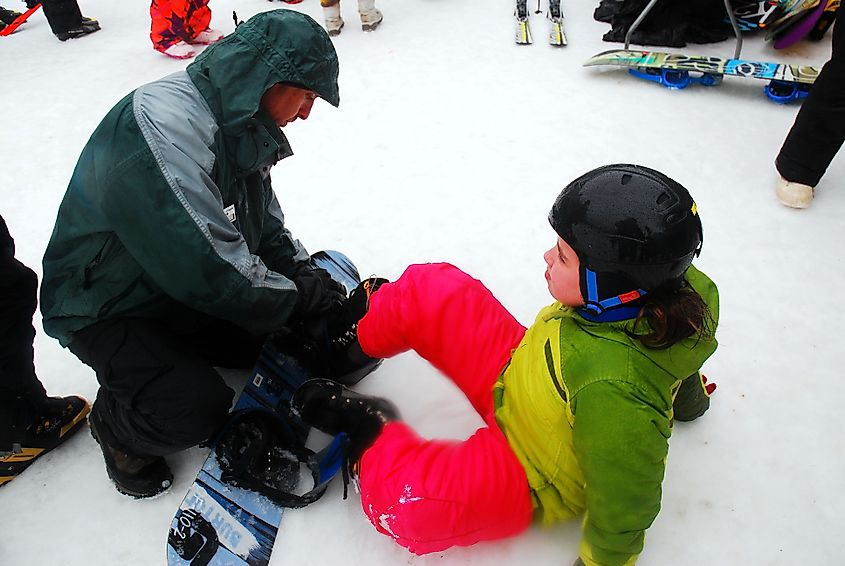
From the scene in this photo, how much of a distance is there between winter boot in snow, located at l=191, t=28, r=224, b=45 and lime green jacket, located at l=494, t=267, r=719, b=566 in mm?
3920

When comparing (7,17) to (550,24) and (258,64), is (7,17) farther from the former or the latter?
(258,64)

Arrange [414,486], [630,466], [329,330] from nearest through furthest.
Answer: [630,466] < [414,486] < [329,330]

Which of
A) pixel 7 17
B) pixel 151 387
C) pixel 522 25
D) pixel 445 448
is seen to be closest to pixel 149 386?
pixel 151 387

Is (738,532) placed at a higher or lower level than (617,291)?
lower

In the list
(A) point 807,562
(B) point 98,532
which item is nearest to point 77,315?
(B) point 98,532

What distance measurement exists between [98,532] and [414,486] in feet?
2.99

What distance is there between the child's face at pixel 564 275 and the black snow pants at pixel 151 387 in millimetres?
934

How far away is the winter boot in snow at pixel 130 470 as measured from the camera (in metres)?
1.55

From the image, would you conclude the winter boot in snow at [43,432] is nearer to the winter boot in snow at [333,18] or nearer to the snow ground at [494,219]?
the snow ground at [494,219]

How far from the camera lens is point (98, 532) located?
154cm

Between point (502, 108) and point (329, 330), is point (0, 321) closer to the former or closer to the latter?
point (329, 330)

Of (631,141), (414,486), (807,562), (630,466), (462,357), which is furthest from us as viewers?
(631,141)

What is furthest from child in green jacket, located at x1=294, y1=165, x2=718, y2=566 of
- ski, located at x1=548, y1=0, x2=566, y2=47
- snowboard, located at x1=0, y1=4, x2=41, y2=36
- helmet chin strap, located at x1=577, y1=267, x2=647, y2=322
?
snowboard, located at x1=0, y1=4, x2=41, y2=36

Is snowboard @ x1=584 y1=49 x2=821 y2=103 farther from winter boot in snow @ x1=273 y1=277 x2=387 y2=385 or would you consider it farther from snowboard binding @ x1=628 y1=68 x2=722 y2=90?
winter boot in snow @ x1=273 y1=277 x2=387 y2=385
